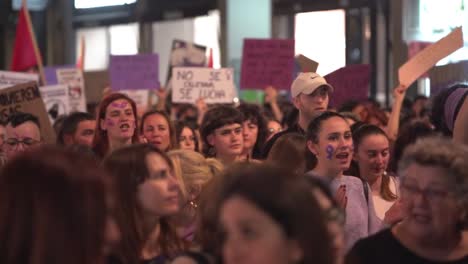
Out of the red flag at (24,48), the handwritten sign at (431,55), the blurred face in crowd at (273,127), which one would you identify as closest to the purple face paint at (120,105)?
the blurred face in crowd at (273,127)

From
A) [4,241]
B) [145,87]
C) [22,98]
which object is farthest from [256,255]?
[145,87]

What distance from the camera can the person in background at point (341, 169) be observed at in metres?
5.98

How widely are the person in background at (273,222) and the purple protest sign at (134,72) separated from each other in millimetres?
9795

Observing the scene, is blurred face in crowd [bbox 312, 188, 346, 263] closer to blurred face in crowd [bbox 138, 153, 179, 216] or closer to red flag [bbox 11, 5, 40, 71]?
blurred face in crowd [bbox 138, 153, 179, 216]

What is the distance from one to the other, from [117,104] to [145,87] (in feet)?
15.5

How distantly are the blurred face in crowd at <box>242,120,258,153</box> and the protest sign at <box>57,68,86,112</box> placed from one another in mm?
4266

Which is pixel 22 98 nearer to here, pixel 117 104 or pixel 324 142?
pixel 117 104

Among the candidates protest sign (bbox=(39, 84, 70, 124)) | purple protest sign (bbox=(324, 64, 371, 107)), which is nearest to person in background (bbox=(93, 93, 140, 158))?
purple protest sign (bbox=(324, 64, 371, 107))

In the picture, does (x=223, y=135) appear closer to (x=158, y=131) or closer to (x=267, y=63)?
(x=158, y=131)

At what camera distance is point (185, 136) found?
9.12 m

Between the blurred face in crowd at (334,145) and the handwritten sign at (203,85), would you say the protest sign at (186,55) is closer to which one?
the handwritten sign at (203,85)

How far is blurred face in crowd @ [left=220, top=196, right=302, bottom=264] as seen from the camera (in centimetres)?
300

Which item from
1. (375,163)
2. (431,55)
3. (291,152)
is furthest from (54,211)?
(431,55)

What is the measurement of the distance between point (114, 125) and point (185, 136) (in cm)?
115
